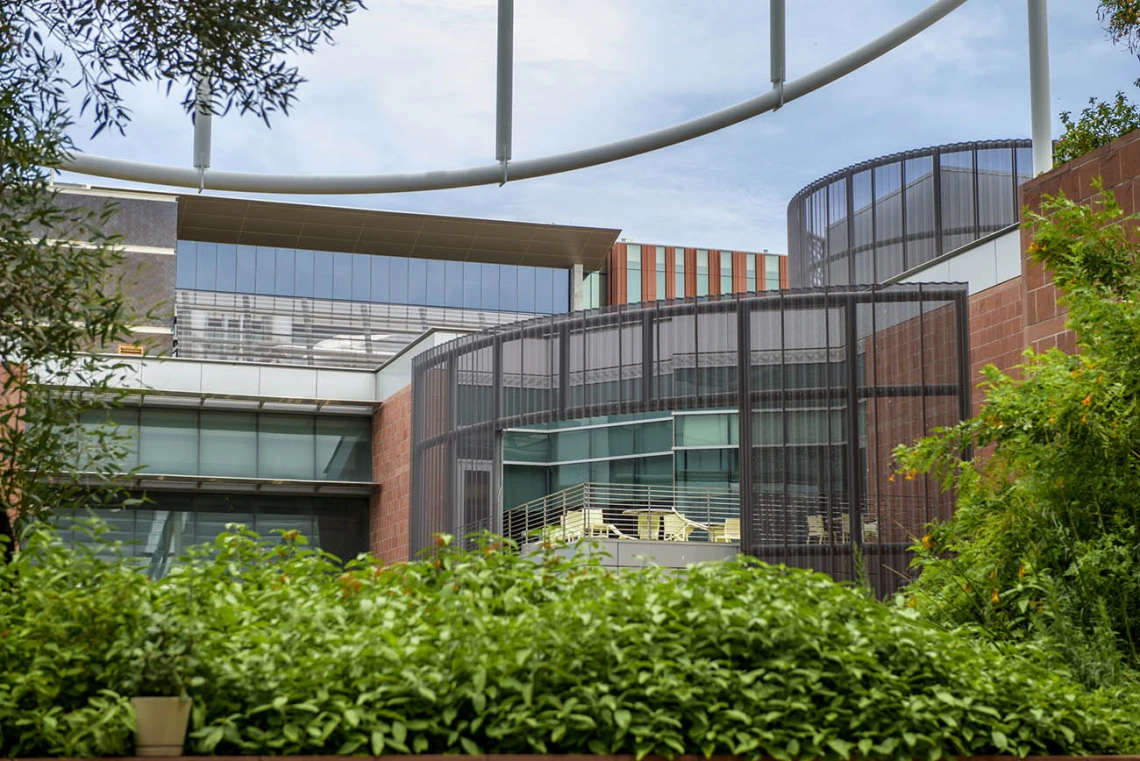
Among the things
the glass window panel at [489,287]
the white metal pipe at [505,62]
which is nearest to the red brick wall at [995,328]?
the white metal pipe at [505,62]

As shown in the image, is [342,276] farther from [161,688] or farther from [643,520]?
[161,688]

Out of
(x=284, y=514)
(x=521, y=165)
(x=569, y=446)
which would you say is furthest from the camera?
(x=284, y=514)

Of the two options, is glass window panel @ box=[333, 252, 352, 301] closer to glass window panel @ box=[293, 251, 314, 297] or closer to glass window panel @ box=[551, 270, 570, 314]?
glass window panel @ box=[293, 251, 314, 297]

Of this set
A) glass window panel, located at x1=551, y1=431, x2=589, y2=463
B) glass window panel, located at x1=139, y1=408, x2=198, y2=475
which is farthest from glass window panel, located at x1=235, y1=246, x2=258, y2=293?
glass window panel, located at x1=551, y1=431, x2=589, y2=463

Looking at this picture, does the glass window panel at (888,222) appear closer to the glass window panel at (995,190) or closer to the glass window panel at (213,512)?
the glass window panel at (995,190)

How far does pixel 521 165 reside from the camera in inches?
579

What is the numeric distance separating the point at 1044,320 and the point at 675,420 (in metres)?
14.2

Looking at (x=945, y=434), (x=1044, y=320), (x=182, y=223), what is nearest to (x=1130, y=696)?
(x=945, y=434)

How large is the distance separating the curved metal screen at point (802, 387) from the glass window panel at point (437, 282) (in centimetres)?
2003

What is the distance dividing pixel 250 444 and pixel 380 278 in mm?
14926

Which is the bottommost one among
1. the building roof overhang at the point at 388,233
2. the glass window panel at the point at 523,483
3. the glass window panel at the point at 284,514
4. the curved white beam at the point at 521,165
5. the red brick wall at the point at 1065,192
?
the glass window panel at the point at 284,514

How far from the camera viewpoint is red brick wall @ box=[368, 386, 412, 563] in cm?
2978

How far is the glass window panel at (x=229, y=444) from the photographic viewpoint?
1216 inches

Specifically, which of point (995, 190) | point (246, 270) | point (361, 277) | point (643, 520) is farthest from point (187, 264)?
point (995, 190)
